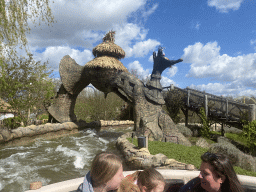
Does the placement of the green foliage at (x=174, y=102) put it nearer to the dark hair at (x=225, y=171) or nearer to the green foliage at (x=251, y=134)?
the green foliage at (x=251, y=134)

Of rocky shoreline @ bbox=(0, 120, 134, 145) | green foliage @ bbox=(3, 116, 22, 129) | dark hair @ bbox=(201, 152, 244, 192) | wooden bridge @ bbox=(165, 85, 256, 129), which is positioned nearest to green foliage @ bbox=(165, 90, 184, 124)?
wooden bridge @ bbox=(165, 85, 256, 129)

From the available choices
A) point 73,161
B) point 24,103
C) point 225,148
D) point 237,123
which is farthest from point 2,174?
point 237,123

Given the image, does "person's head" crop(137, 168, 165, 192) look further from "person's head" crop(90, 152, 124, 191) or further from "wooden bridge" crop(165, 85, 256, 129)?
"wooden bridge" crop(165, 85, 256, 129)

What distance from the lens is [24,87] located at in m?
9.44

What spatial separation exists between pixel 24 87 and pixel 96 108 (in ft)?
25.6

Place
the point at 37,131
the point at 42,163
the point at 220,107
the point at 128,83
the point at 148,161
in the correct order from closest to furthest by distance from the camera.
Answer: the point at 148,161
the point at 42,163
the point at 37,131
the point at 128,83
the point at 220,107

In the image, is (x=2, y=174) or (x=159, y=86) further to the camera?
(x=159, y=86)

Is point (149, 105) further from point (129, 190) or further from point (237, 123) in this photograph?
point (129, 190)

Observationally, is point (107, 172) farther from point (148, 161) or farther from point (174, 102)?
point (174, 102)

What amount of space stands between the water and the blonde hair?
3.41 metres

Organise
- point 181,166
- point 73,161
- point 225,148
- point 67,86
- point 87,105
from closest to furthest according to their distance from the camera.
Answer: point 181,166, point 225,148, point 73,161, point 67,86, point 87,105

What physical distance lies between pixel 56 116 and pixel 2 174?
5.95 m

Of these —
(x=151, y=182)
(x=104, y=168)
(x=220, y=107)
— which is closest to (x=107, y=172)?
(x=104, y=168)

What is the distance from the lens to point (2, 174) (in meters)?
4.69
